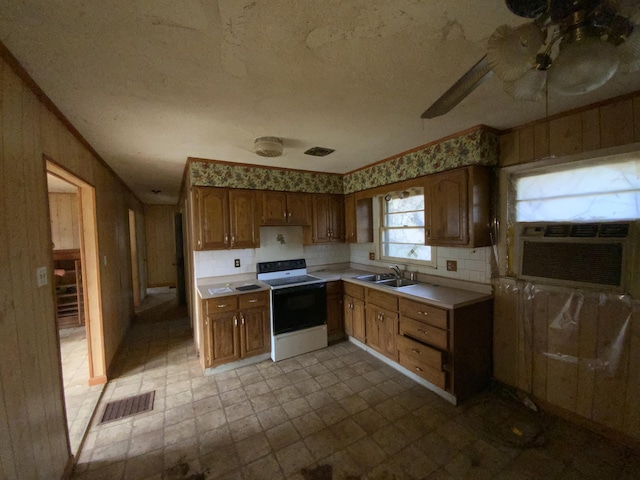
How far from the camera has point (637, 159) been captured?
170 cm

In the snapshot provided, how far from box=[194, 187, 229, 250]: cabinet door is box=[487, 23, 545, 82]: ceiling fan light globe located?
2814mm

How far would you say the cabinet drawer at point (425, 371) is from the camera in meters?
2.24

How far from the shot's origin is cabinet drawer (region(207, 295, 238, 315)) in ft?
8.92

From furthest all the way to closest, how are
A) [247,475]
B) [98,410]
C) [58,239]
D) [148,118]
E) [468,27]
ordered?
[58,239], [98,410], [148,118], [247,475], [468,27]

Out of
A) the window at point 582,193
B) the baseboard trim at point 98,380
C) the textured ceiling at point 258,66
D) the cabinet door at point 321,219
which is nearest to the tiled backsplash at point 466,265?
the window at point 582,193

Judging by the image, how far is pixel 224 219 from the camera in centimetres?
307

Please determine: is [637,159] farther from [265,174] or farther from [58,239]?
[58,239]

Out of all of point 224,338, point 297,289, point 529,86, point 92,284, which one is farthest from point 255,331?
point 529,86

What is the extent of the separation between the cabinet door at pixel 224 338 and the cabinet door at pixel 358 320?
143 centimetres

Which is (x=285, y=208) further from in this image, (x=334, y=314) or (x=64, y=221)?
(x=64, y=221)

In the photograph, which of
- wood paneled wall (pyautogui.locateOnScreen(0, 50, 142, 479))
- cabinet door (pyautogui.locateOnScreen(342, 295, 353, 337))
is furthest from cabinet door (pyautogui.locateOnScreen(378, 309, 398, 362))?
wood paneled wall (pyautogui.locateOnScreen(0, 50, 142, 479))

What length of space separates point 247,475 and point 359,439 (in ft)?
2.57

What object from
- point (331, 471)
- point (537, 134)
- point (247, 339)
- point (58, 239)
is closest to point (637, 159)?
point (537, 134)

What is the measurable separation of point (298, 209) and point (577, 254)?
2.82 metres
